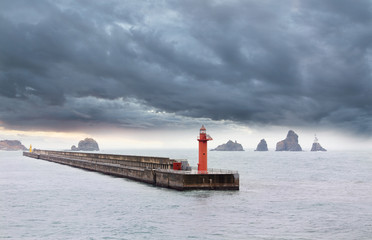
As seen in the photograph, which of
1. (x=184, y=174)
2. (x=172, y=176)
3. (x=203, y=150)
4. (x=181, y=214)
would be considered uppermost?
(x=203, y=150)

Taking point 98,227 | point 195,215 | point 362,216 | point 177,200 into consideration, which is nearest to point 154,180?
point 177,200

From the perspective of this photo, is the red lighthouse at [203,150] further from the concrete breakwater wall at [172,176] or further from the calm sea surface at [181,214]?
the calm sea surface at [181,214]

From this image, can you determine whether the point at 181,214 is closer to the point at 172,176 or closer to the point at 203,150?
the point at 172,176

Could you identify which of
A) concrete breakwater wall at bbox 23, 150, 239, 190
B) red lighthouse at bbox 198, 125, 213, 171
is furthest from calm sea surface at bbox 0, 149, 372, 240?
red lighthouse at bbox 198, 125, 213, 171

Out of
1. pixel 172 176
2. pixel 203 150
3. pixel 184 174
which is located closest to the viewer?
pixel 184 174

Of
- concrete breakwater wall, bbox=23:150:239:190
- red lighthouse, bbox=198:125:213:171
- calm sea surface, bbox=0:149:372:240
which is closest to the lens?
calm sea surface, bbox=0:149:372:240

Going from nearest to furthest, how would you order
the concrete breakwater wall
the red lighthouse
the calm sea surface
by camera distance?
the calm sea surface
the concrete breakwater wall
the red lighthouse

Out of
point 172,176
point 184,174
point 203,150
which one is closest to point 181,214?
point 184,174

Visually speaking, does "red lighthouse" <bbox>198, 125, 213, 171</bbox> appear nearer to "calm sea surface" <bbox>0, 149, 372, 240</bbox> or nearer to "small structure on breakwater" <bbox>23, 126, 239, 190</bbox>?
"small structure on breakwater" <bbox>23, 126, 239, 190</bbox>

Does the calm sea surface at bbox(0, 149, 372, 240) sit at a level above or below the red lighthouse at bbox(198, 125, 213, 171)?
below

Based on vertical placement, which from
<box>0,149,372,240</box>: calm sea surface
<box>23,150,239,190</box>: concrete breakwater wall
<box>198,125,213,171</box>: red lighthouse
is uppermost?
<box>198,125,213,171</box>: red lighthouse

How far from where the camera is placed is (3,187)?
54844 millimetres

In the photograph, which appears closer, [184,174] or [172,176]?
[184,174]

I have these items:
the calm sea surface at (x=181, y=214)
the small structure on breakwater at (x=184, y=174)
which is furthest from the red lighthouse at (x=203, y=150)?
the calm sea surface at (x=181, y=214)
